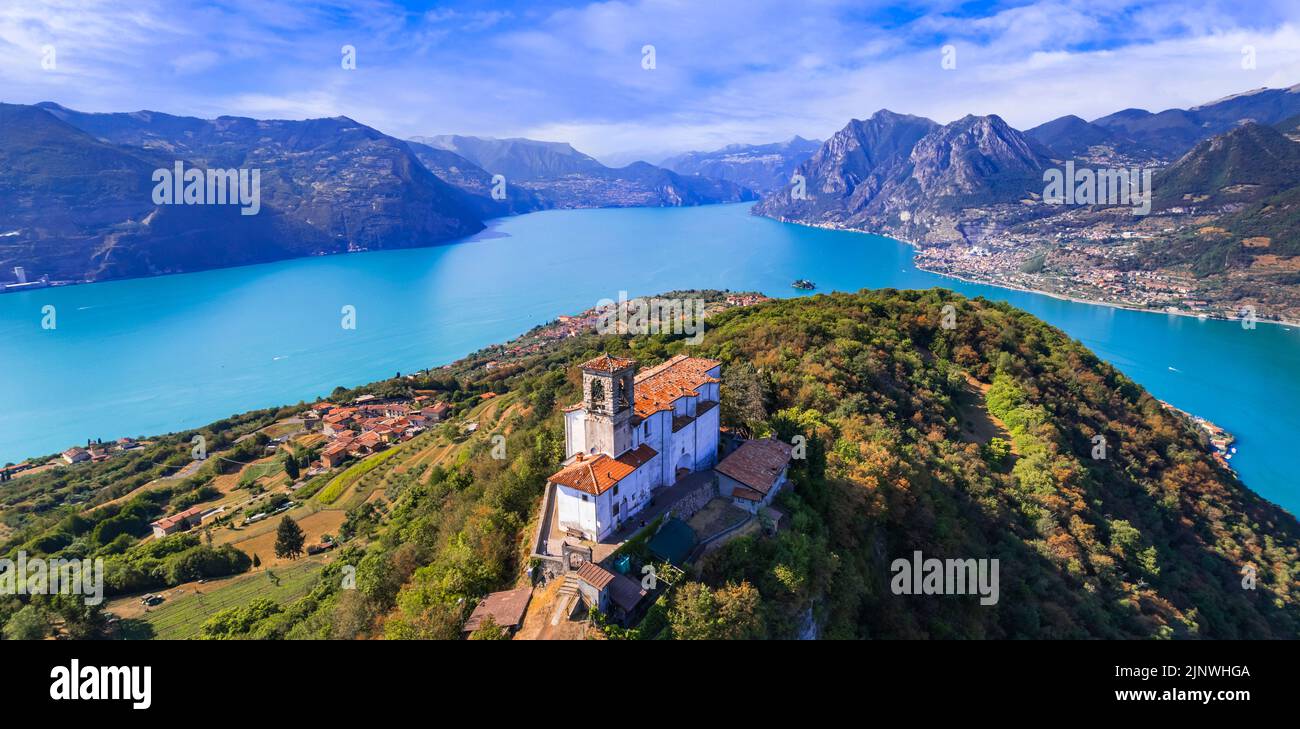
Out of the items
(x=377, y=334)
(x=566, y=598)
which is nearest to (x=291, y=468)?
(x=566, y=598)

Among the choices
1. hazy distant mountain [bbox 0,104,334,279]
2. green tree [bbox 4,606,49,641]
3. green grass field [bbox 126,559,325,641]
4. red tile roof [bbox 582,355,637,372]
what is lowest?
green grass field [bbox 126,559,325,641]

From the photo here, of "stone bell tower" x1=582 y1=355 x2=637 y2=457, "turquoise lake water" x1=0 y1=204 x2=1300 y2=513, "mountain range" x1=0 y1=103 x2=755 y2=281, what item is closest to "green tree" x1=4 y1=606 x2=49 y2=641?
"stone bell tower" x1=582 y1=355 x2=637 y2=457

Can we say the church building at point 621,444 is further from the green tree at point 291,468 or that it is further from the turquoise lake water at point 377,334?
the turquoise lake water at point 377,334

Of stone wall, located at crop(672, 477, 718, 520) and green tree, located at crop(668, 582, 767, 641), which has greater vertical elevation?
stone wall, located at crop(672, 477, 718, 520)

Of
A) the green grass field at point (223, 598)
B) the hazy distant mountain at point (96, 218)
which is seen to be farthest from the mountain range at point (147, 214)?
the green grass field at point (223, 598)

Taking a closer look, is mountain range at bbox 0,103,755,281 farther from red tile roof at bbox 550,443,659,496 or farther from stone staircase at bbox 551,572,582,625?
stone staircase at bbox 551,572,582,625

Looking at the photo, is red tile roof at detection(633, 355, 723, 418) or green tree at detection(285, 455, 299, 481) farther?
green tree at detection(285, 455, 299, 481)
